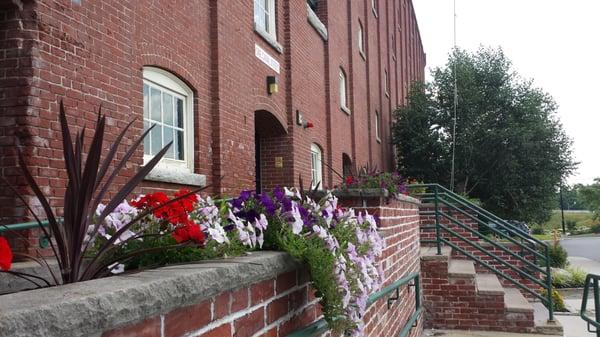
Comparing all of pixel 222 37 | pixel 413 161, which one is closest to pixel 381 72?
pixel 413 161

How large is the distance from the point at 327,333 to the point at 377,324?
1.42 meters

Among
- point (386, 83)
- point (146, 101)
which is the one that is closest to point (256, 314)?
A: point (146, 101)

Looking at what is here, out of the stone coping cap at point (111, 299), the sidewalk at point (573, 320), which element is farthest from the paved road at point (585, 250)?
the stone coping cap at point (111, 299)

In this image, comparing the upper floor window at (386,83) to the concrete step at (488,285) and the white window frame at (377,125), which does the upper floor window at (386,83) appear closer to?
the white window frame at (377,125)

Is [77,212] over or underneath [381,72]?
underneath

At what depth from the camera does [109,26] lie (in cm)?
524

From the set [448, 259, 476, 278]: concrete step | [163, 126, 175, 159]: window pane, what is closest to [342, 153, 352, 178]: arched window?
[448, 259, 476, 278]: concrete step

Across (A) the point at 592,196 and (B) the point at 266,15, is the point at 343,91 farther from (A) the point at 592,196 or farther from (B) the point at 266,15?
(A) the point at 592,196

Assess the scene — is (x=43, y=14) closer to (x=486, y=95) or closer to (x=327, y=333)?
(x=327, y=333)

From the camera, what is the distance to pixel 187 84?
688 centimetres

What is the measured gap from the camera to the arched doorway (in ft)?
33.8

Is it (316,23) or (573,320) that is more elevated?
(316,23)

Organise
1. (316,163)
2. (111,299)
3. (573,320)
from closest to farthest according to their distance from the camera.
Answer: (111,299) < (573,320) < (316,163)

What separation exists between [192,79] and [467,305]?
4.99m
